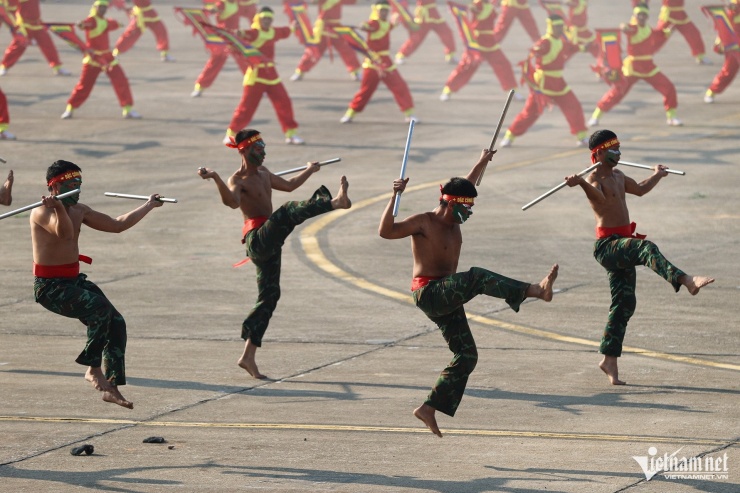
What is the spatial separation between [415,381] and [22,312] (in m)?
4.44

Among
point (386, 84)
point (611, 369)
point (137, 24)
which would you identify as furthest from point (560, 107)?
point (137, 24)

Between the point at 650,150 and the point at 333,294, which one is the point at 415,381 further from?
the point at 650,150

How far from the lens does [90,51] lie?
2416cm

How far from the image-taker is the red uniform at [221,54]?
24.5m

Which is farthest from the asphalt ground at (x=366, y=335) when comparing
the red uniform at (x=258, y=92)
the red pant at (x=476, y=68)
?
the red pant at (x=476, y=68)

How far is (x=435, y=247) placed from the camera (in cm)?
913

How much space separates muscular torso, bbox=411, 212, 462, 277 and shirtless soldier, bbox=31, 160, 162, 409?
6.28ft

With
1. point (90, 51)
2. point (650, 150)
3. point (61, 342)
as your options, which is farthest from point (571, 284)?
point (90, 51)

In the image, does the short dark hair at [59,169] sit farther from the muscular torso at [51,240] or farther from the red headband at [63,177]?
the muscular torso at [51,240]

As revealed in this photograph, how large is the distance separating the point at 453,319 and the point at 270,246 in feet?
7.72

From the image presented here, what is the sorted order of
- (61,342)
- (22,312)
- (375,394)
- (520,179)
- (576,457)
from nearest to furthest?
(576,457) → (375,394) → (61,342) → (22,312) → (520,179)

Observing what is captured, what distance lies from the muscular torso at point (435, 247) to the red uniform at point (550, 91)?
44.6ft

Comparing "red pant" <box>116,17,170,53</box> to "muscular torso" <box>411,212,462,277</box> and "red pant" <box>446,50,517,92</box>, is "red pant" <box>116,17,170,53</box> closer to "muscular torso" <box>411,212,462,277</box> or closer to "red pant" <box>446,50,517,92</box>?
"red pant" <box>446,50,517,92</box>

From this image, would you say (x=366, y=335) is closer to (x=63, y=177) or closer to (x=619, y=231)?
(x=619, y=231)
